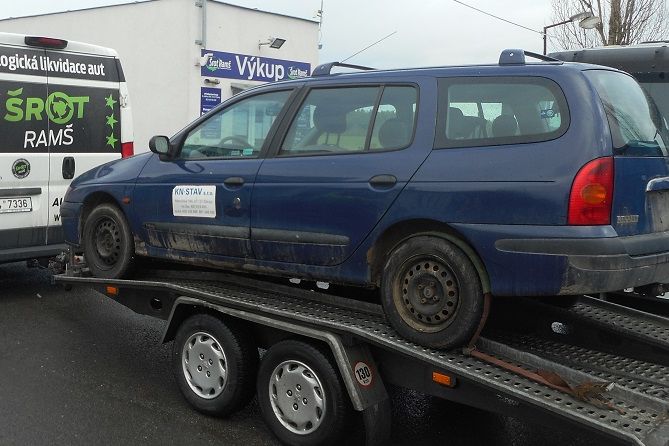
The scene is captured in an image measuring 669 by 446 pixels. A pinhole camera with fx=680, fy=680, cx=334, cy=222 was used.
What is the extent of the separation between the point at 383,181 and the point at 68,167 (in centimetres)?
431

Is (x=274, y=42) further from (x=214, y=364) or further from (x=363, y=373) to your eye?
(x=363, y=373)

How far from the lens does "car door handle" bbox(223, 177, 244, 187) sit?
435cm

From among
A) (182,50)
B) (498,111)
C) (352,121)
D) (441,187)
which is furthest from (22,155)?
(182,50)

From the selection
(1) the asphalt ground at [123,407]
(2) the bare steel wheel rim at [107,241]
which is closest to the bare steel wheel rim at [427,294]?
(1) the asphalt ground at [123,407]

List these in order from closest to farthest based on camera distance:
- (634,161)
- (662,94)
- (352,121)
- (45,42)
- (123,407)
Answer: (634,161)
(352,121)
(123,407)
(662,94)
(45,42)

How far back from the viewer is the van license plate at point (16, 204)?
6.38 m

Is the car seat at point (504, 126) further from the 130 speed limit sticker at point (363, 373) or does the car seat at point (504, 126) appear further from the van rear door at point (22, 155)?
the van rear door at point (22, 155)

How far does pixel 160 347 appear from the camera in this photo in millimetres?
5566

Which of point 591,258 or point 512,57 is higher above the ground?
point 512,57

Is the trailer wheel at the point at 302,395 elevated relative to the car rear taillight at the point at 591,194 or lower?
lower

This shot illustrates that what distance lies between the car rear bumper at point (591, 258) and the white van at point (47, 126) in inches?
195

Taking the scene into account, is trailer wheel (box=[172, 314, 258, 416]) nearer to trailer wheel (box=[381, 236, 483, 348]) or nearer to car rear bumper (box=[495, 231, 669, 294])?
trailer wheel (box=[381, 236, 483, 348])

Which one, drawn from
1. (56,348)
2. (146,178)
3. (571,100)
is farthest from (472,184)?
(56,348)

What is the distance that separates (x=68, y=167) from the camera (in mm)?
6840
